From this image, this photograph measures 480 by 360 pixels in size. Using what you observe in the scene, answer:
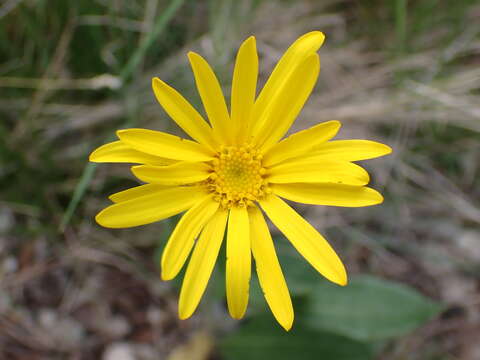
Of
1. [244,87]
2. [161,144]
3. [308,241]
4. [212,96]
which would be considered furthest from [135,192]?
[308,241]

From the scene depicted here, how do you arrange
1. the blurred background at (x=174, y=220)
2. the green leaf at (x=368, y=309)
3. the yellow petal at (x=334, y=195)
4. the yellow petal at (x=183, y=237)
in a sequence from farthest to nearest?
the blurred background at (x=174, y=220) → the green leaf at (x=368, y=309) → the yellow petal at (x=334, y=195) → the yellow petal at (x=183, y=237)

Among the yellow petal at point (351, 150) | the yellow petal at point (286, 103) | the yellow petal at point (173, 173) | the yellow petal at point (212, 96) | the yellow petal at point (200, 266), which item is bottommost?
the yellow petal at point (200, 266)

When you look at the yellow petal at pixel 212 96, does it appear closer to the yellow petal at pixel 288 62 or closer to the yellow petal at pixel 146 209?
the yellow petal at pixel 288 62

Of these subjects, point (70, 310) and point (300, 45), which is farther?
point (70, 310)

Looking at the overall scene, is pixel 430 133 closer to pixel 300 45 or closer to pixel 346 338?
pixel 346 338

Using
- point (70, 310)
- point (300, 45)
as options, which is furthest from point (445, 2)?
point (70, 310)

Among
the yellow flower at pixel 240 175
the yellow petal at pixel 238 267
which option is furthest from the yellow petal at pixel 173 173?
the yellow petal at pixel 238 267

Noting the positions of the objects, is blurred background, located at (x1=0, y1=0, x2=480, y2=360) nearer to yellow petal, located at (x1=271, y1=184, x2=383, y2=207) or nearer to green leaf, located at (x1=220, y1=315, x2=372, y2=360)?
green leaf, located at (x1=220, y1=315, x2=372, y2=360)
